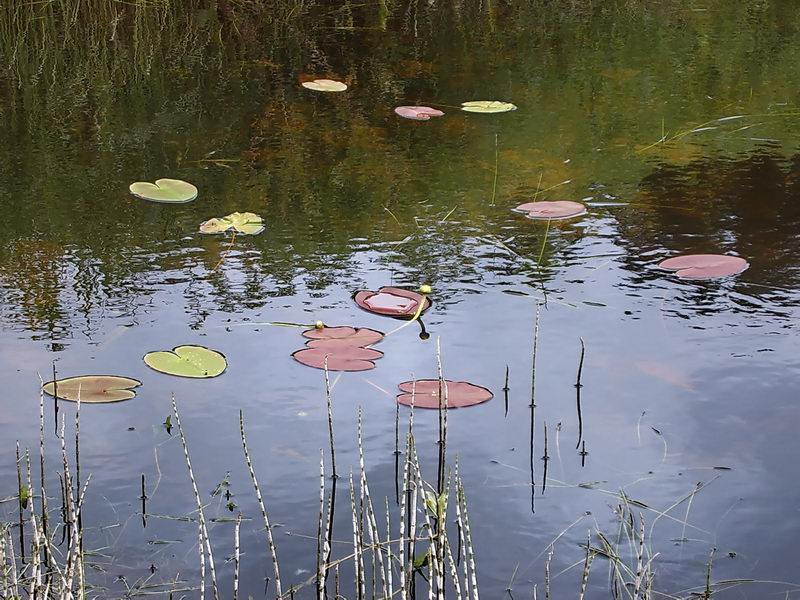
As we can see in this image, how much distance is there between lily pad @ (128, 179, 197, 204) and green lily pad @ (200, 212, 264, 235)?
0.19m

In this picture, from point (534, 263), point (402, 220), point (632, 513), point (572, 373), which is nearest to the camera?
point (632, 513)

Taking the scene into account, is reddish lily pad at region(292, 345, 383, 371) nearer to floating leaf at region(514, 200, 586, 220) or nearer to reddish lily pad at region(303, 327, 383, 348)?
reddish lily pad at region(303, 327, 383, 348)

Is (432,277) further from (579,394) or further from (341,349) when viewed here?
(579,394)

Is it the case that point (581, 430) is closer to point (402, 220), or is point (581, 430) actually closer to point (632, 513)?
point (632, 513)

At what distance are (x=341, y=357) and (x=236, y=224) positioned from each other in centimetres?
79

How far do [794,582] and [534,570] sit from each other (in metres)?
0.39

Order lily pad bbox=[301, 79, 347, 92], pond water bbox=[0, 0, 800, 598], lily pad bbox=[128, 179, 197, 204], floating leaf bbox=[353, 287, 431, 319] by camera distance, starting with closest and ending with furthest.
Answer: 1. pond water bbox=[0, 0, 800, 598]
2. floating leaf bbox=[353, 287, 431, 319]
3. lily pad bbox=[128, 179, 197, 204]
4. lily pad bbox=[301, 79, 347, 92]

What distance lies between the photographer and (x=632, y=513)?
5.51 ft

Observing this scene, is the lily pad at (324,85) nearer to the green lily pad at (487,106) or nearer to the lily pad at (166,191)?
the green lily pad at (487,106)

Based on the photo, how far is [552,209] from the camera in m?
2.89

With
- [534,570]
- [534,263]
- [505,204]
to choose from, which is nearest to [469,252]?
[534,263]

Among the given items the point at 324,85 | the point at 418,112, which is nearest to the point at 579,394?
the point at 418,112

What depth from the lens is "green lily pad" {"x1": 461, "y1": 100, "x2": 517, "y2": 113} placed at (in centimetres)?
369

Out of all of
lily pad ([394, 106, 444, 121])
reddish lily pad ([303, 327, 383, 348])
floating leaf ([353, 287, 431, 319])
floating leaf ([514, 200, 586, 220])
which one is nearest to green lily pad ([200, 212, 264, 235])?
floating leaf ([353, 287, 431, 319])
